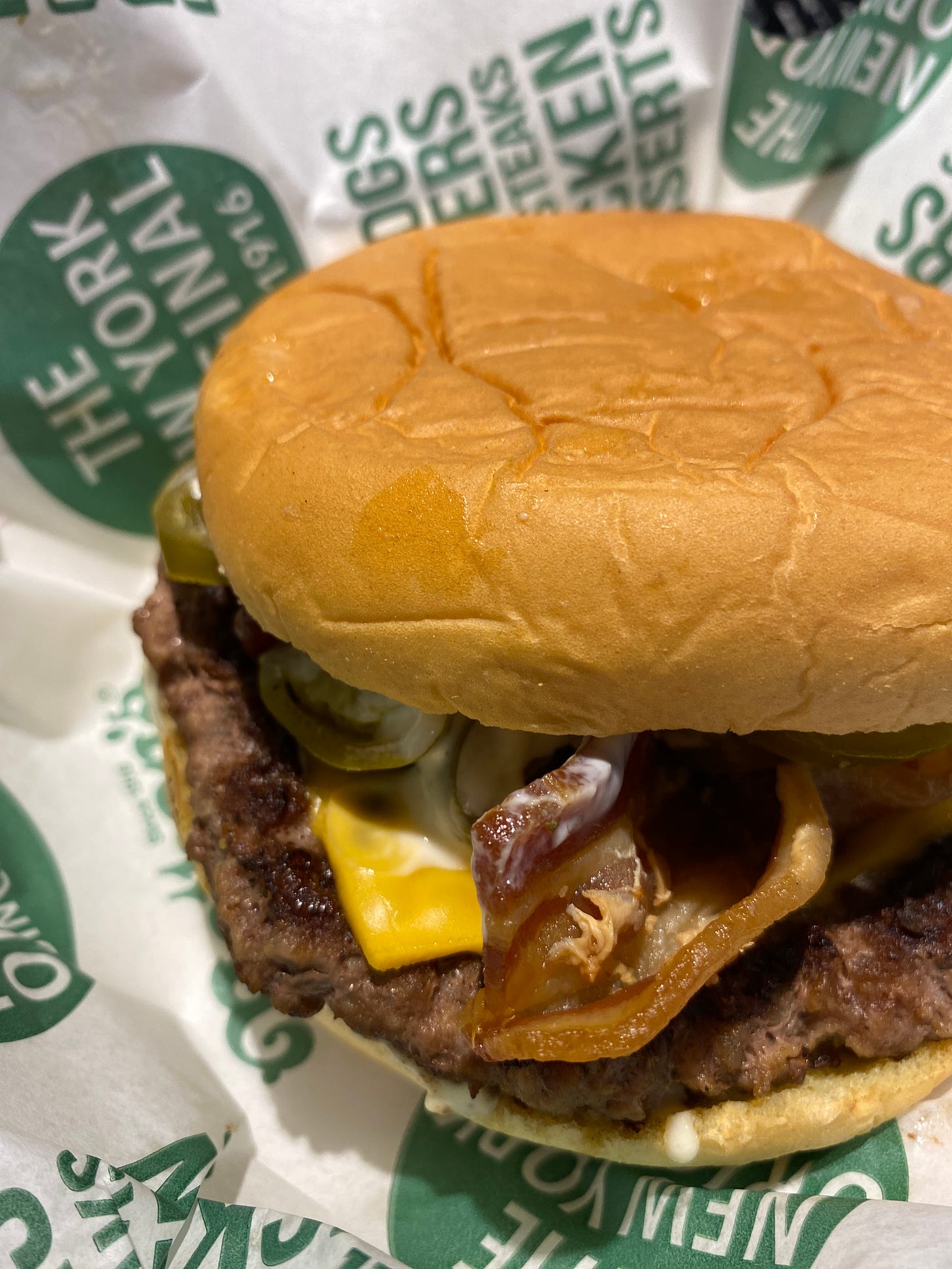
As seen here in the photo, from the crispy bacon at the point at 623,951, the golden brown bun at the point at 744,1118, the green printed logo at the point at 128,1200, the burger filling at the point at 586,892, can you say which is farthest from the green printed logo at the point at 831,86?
the green printed logo at the point at 128,1200

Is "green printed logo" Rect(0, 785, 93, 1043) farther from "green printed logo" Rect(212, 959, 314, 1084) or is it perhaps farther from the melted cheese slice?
the melted cheese slice

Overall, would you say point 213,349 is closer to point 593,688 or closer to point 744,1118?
point 593,688

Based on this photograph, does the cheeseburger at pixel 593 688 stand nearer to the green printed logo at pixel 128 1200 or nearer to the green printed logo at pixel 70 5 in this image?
the green printed logo at pixel 128 1200

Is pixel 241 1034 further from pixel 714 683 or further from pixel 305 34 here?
pixel 305 34

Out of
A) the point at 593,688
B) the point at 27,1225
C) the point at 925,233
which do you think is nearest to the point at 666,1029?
the point at 593,688

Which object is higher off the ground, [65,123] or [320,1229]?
[65,123]

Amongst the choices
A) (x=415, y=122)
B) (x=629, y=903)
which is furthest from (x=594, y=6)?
(x=629, y=903)
